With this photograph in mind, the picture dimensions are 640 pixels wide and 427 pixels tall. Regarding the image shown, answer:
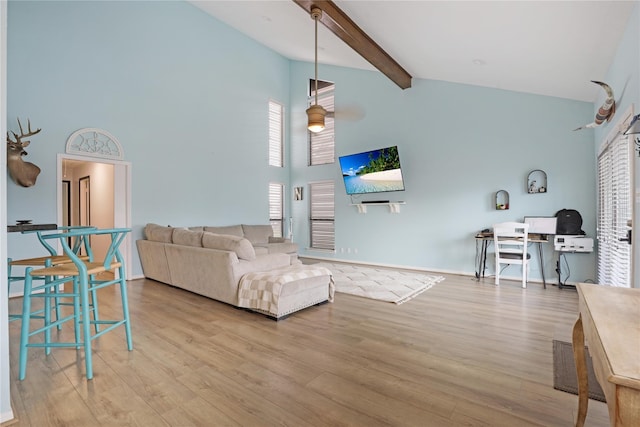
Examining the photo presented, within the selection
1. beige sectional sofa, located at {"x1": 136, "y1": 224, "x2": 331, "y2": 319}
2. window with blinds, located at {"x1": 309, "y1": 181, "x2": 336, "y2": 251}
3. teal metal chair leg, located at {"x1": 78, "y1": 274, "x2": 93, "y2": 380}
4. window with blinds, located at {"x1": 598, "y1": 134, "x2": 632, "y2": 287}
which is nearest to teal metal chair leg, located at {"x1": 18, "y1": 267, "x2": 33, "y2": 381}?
teal metal chair leg, located at {"x1": 78, "y1": 274, "x2": 93, "y2": 380}

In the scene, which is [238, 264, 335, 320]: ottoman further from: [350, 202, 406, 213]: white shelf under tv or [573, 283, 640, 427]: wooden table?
[350, 202, 406, 213]: white shelf under tv

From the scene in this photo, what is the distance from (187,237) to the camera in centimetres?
436

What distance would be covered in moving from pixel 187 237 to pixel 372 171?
3.99 m

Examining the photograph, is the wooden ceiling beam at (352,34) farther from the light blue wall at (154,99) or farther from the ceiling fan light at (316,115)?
the light blue wall at (154,99)

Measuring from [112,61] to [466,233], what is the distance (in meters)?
6.85

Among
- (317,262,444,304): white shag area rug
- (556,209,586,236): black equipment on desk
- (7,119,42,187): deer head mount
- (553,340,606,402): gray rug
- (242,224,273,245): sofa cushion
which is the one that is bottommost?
(553,340,606,402): gray rug

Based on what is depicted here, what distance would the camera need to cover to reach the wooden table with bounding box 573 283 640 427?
811 mm

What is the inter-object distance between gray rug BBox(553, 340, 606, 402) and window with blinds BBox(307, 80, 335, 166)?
→ 5953 millimetres

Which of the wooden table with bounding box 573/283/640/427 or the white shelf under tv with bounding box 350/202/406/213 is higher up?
the white shelf under tv with bounding box 350/202/406/213

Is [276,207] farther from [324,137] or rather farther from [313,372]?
[313,372]

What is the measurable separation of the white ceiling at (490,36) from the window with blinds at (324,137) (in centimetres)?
167

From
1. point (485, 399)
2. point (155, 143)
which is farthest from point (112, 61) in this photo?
point (485, 399)

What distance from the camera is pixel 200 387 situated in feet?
6.84

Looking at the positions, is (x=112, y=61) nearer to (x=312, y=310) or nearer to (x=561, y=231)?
(x=312, y=310)
